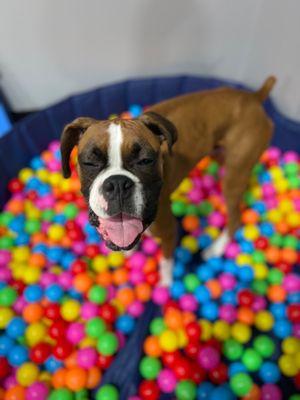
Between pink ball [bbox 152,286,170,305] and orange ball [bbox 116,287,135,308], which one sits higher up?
orange ball [bbox 116,287,135,308]

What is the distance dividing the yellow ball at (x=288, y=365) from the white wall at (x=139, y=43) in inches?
73.9

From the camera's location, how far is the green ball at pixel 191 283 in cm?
234

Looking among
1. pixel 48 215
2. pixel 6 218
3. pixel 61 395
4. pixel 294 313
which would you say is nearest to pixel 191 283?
pixel 294 313

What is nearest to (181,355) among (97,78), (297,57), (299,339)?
(299,339)

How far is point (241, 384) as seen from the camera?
194 cm

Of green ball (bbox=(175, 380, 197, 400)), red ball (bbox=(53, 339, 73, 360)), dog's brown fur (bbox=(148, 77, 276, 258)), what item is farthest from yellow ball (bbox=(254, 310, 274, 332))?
red ball (bbox=(53, 339, 73, 360))

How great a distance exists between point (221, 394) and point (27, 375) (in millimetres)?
1043

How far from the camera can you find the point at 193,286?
2.34 metres

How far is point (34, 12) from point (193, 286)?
2.32m

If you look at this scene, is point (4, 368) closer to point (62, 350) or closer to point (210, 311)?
point (62, 350)

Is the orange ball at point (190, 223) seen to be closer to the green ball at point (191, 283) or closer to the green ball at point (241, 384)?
the green ball at point (191, 283)

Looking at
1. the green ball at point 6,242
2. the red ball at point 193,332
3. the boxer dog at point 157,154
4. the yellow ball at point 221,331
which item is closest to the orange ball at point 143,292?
the boxer dog at point 157,154

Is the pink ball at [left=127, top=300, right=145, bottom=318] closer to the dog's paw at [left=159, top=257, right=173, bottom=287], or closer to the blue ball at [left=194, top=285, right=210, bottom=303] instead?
the dog's paw at [left=159, top=257, right=173, bottom=287]

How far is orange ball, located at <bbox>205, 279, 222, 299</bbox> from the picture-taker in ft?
7.63
